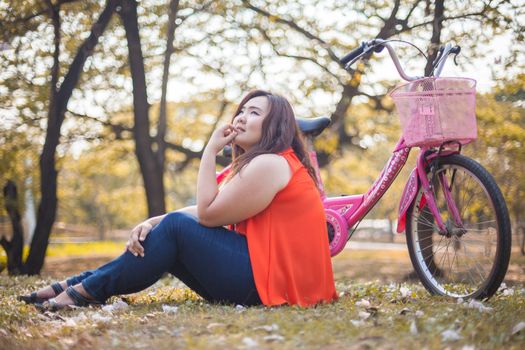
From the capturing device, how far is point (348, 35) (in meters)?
7.42

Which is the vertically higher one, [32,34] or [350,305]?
[32,34]

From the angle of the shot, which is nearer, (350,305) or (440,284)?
(350,305)

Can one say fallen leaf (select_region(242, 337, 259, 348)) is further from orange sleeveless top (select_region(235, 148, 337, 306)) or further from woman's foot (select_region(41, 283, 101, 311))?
woman's foot (select_region(41, 283, 101, 311))

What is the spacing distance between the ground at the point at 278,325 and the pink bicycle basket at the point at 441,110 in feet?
2.70

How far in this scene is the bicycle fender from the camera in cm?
345

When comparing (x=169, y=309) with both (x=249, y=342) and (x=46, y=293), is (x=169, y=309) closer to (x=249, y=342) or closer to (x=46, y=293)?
(x=46, y=293)

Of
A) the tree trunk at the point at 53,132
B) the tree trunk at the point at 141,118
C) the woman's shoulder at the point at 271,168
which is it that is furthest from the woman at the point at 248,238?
the tree trunk at the point at 141,118

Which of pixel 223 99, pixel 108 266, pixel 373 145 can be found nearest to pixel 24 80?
pixel 223 99

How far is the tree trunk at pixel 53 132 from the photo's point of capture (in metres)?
6.33

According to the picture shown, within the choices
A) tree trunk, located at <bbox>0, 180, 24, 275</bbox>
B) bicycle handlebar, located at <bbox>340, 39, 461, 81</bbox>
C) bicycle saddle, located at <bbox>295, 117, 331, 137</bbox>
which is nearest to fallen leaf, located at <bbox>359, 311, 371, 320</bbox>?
bicycle handlebar, located at <bbox>340, 39, 461, 81</bbox>

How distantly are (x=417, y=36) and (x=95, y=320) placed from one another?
4.84 m

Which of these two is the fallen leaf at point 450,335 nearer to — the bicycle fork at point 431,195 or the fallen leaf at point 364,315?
the fallen leaf at point 364,315

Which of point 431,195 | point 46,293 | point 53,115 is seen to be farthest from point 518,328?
point 53,115

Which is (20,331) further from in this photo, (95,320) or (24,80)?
(24,80)
